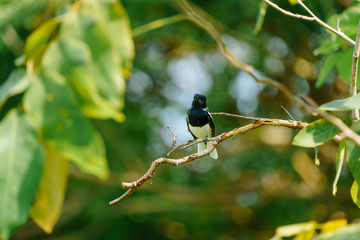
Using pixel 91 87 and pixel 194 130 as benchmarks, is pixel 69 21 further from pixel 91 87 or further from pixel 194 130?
pixel 194 130

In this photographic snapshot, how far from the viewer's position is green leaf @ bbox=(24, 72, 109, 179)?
2.37ft

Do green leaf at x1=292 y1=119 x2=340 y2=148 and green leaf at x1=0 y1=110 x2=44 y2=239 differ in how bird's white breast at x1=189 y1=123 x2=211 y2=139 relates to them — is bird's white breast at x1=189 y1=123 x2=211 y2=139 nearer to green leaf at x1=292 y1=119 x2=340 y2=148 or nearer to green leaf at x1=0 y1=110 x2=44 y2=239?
green leaf at x1=292 y1=119 x2=340 y2=148

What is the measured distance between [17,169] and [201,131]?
294 centimetres

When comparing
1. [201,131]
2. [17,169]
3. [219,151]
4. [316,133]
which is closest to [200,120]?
[201,131]

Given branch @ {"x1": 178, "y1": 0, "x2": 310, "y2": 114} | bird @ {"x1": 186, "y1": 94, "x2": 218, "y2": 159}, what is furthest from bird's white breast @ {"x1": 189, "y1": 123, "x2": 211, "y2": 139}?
branch @ {"x1": 178, "y1": 0, "x2": 310, "y2": 114}

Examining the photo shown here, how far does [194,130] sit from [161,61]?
8.03ft

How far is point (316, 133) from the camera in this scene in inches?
39.7

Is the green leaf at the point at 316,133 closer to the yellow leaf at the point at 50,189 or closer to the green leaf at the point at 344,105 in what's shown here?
the green leaf at the point at 344,105

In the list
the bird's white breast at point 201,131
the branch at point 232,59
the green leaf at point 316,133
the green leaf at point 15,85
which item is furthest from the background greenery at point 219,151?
the green leaf at point 15,85

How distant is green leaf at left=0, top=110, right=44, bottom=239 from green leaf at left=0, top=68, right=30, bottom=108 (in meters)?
0.03

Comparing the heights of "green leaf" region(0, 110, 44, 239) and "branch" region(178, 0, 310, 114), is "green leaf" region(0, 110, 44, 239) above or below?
above

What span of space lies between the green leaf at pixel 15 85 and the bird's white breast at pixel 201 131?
111 inches

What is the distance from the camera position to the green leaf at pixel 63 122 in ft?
2.37

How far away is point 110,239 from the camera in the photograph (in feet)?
18.4
